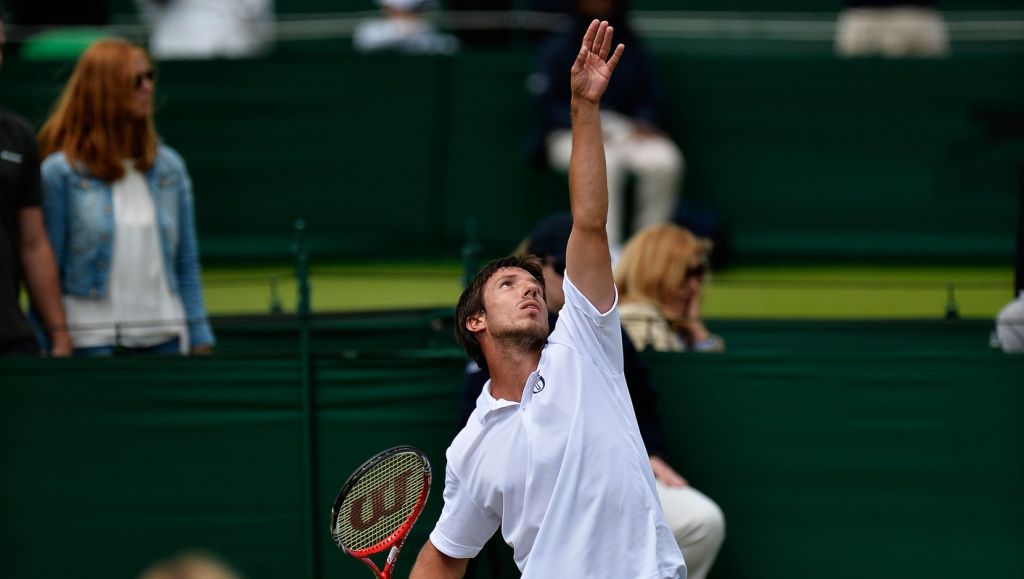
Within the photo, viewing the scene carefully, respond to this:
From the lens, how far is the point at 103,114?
19.3 feet

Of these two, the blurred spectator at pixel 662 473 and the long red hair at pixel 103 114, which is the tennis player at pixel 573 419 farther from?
the long red hair at pixel 103 114

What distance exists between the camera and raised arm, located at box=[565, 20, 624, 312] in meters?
3.97

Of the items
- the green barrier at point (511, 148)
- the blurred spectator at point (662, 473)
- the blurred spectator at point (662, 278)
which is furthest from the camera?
the green barrier at point (511, 148)

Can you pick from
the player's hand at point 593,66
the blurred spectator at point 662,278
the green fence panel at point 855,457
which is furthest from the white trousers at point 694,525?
the player's hand at point 593,66

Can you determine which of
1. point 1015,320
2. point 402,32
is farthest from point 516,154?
point 1015,320

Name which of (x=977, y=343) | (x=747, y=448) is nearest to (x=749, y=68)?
(x=977, y=343)

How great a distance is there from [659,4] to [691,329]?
256 inches

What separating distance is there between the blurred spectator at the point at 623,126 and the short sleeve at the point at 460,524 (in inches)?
188

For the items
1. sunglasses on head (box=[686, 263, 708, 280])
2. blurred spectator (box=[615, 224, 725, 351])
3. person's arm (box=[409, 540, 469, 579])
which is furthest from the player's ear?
sunglasses on head (box=[686, 263, 708, 280])

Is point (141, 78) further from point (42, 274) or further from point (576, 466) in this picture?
point (576, 466)

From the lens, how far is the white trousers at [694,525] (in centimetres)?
516

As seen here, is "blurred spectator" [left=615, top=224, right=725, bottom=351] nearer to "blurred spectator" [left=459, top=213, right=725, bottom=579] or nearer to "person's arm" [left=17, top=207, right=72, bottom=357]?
"blurred spectator" [left=459, top=213, right=725, bottom=579]

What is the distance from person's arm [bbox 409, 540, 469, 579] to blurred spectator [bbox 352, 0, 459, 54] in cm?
575

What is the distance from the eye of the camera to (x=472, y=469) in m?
4.27
